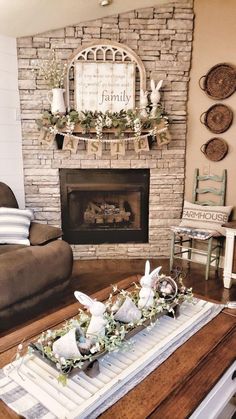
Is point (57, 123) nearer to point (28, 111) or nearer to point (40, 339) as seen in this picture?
point (28, 111)

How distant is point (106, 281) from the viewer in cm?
318

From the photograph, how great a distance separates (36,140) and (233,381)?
9.74 feet

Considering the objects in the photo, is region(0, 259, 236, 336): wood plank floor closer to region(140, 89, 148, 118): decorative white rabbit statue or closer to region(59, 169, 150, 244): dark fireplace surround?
region(59, 169, 150, 244): dark fireplace surround

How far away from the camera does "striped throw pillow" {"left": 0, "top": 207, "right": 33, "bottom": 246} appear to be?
2.81 metres

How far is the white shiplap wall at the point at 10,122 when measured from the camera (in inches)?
131

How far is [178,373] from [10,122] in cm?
306

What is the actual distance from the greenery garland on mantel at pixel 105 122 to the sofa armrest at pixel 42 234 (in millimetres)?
1073

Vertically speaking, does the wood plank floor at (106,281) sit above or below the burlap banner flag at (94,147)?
below

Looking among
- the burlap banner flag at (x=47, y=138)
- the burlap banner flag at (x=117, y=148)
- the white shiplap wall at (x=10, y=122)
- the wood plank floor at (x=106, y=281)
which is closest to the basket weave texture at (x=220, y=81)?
the burlap banner flag at (x=117, y=148)

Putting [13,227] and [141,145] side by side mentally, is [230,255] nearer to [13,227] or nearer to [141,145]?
[141,145]

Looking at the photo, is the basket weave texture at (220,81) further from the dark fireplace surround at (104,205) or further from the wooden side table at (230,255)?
the wooden side table at (230,255)

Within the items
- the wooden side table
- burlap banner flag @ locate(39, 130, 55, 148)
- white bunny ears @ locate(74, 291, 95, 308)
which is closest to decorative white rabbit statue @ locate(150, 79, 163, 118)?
burlap banner flag @ locate(39, 130, 55, 148)

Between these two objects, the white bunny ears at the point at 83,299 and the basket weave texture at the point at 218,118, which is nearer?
the white bunny ears at the point at 83,299

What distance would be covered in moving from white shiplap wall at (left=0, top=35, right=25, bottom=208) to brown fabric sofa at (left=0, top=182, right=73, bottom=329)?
90cm
